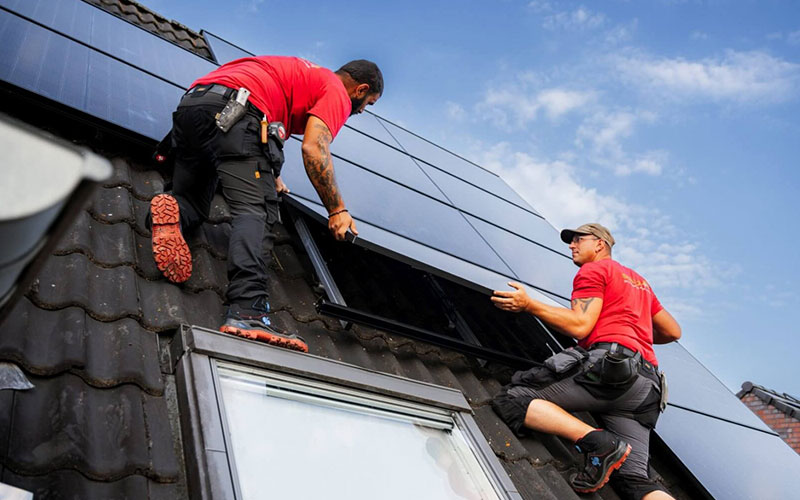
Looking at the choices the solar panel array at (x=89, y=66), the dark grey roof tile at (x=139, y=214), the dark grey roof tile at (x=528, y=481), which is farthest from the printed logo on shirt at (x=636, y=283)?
the solar panel array at (x=89, y=66)

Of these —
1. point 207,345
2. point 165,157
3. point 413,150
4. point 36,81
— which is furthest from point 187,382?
point 413,150

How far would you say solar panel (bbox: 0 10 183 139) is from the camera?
8.86ft

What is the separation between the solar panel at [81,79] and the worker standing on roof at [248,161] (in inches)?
19.7

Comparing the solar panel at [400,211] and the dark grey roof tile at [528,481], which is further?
the solar panel at [400,211]

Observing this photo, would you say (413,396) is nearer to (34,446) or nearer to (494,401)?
(494,401)

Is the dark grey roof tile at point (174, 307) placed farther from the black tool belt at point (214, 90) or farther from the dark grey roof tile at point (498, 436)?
the dark grey roof tile at point (498, 436)

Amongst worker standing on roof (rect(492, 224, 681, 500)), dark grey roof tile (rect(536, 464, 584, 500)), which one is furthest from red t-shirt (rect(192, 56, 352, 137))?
dark grey roof tile (rect(536, 464, 584, 500))

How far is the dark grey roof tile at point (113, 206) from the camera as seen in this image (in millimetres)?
2441

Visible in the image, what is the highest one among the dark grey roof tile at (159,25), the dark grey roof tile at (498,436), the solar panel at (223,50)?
the dark grey roof tile at (159,25)

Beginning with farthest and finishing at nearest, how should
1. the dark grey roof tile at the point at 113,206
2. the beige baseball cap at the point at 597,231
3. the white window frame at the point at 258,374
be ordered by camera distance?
the beige baseball cap at the point at 597,231, the dark grey roof tile at the point at 113,206, the white window frame at the point at 258,374

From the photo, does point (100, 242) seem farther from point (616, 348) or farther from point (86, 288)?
point (616, 348)

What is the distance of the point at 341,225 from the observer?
8.65ft

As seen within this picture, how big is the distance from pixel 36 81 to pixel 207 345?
5.49 ft

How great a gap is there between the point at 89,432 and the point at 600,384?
84.9 inches
